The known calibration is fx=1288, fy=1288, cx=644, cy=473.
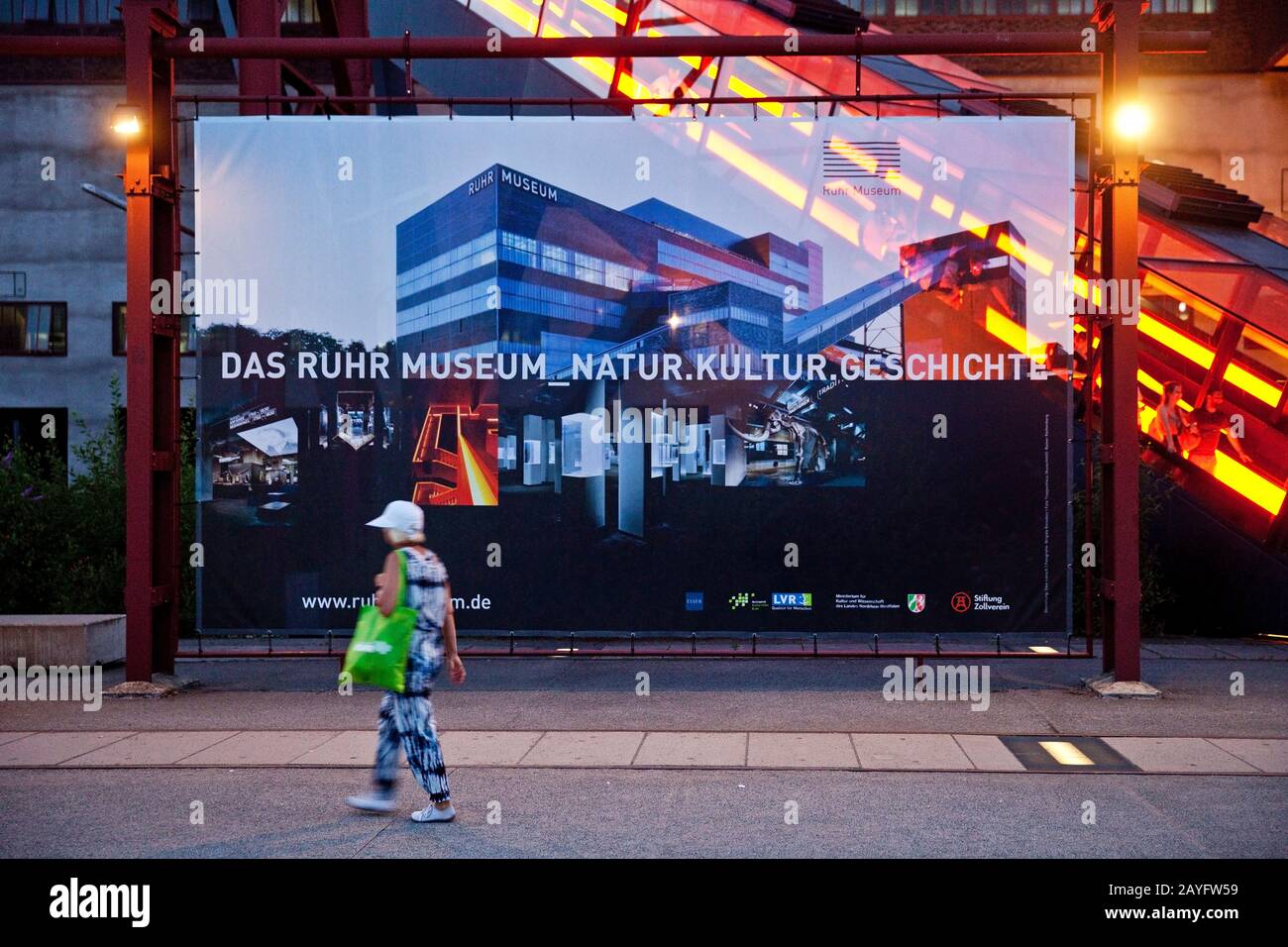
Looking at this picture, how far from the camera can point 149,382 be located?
1230 cm

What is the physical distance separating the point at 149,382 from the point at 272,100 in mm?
2926

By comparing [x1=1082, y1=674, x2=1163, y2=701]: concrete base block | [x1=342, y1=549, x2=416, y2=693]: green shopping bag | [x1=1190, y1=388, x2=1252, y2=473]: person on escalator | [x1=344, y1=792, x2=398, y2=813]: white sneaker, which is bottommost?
[x1=344, y1=792, x2=398, y2=813]: white sneaker

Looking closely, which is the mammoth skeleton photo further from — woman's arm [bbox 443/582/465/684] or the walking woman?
the walking woman

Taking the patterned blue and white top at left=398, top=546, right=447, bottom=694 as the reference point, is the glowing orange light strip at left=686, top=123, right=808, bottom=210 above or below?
above

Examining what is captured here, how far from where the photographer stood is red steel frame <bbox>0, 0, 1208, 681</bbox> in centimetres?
1191

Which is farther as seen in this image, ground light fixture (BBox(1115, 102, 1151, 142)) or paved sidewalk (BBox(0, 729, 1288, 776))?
ground light fixture (BBox(1115, 102, 1151, 142))

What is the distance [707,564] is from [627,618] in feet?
3.24

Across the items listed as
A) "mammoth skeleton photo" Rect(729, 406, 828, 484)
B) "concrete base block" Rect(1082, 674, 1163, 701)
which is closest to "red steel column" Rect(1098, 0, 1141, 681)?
"concrete base block" Rect(1082, 674, 1163, 701)

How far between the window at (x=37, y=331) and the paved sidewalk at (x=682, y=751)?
2791 cm

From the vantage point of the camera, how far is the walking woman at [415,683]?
748 cm

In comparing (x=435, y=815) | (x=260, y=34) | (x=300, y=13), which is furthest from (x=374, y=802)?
(x=300, y=13)

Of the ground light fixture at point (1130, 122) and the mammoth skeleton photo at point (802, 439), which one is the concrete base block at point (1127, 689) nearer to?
the mammoth skeleton photo at point (802, 439)

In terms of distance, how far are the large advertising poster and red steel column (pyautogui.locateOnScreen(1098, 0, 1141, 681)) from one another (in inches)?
28.1

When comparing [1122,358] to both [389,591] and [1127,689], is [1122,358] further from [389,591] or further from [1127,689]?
[389,591]
